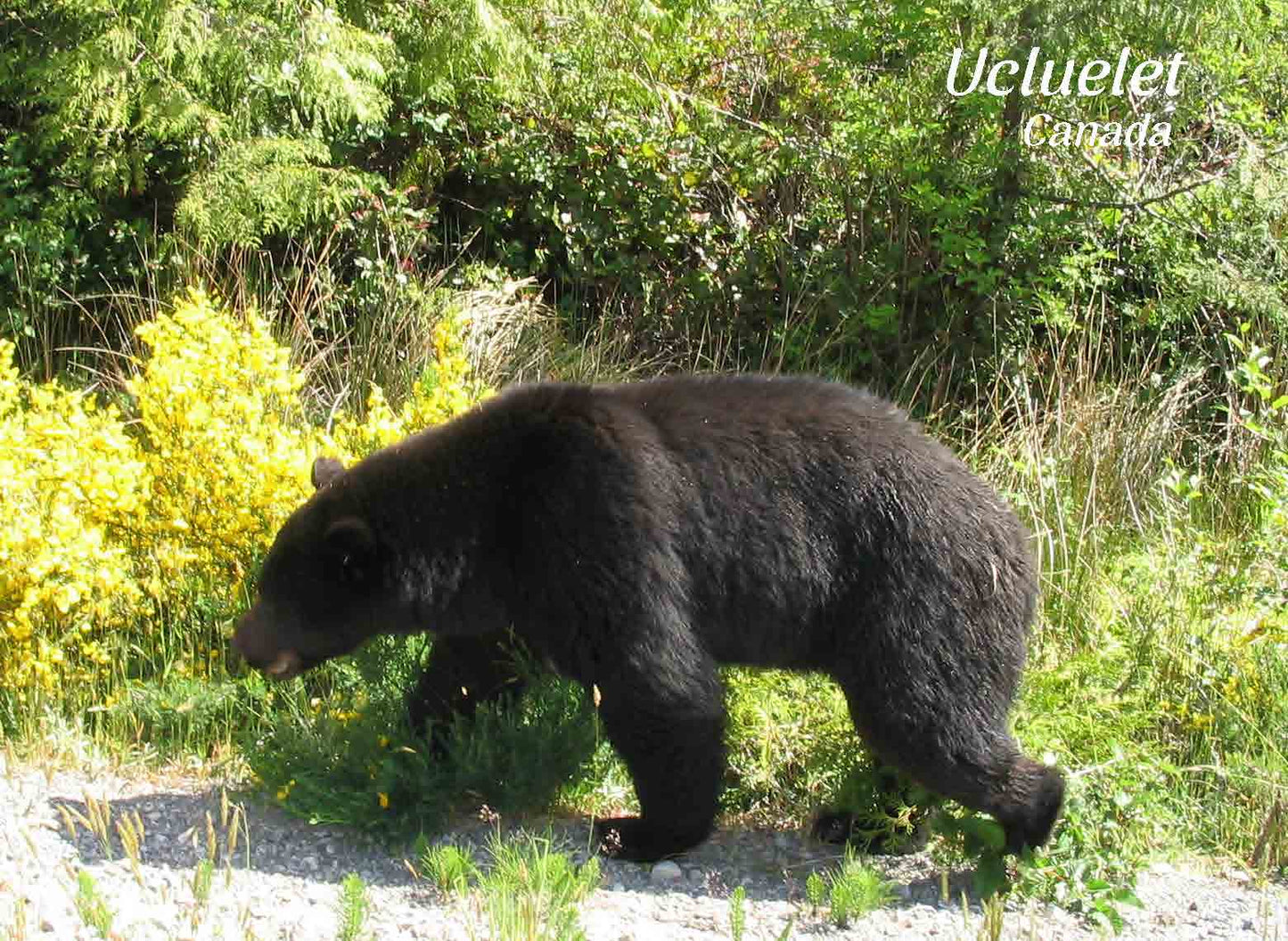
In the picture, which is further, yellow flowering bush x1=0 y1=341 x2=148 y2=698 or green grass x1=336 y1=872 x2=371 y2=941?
yellow flowering bush x1=0 y1=341 x2=148 y2=698

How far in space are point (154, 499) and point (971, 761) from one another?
11.2ft

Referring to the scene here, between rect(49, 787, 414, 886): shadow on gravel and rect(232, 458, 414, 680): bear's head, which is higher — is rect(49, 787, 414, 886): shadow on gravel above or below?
below

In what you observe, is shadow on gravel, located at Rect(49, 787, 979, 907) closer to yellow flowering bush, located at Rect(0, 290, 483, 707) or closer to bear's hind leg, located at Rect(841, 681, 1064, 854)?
bear's hind leg, located at Rect(841, 681, 1064, 854)

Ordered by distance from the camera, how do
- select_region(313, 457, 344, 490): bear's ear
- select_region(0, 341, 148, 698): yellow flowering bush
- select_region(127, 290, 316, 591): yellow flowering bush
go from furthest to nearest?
1. select_region(127, 290, 316, 591): yellow flowering bush
2. select_region(0, 341, 148, 698): yellow flowering bush
3. select_region(313, 457, 344, 490): bear's ear

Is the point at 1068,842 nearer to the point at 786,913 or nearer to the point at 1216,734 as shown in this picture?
the point at 786,913

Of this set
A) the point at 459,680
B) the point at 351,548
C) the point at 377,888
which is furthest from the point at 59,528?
the point at 377,888

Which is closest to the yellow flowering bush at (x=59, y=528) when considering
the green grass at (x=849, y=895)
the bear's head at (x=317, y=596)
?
the bear's head at (x=317, y=596)

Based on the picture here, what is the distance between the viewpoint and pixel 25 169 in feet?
30.9

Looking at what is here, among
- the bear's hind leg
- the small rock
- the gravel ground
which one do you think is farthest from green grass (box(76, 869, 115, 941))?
the bear's hind leg

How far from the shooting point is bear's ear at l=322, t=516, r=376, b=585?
480cm

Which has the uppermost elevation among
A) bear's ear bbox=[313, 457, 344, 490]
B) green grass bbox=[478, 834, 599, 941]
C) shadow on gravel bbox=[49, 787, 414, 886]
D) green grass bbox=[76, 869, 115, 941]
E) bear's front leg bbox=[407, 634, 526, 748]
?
bear's ear bbox=[313, 457, 344, 490]

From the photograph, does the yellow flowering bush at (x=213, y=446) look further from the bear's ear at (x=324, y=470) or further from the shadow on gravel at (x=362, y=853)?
the shadow on gravel at (x=362, y=853)

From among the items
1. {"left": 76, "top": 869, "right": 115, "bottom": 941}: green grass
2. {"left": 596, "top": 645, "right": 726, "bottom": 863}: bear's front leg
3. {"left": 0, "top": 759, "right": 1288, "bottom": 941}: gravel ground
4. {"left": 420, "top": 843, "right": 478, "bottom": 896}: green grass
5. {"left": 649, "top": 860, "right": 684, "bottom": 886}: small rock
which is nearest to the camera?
{"left": 76, "top": 869, "right": 115, "bottom": 941}: green grass

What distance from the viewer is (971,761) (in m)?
4.81
